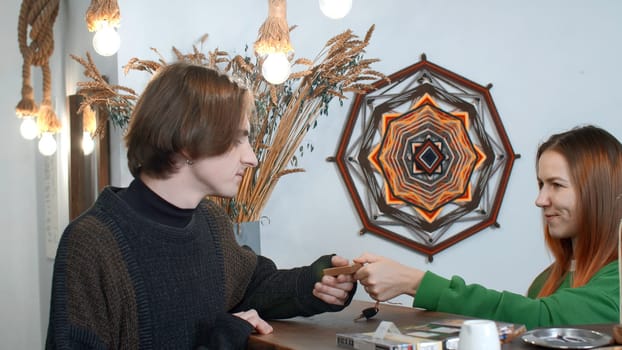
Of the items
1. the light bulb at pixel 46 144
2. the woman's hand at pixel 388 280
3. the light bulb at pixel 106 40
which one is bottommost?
the woman's hand at pixel 388 280

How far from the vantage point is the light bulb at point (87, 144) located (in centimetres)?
327

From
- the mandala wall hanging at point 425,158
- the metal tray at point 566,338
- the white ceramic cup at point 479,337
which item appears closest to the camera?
the white ceramic cup at point 479,337

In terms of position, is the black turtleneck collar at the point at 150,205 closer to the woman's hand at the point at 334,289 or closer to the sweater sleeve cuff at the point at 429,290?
the woman's hand at the point at 334,289

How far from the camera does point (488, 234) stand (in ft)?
11.2

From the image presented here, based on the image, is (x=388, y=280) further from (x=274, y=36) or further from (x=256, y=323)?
(x=274, y=36)

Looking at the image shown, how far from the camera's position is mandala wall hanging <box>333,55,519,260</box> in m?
3.40

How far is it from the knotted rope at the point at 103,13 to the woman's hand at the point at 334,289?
126cm

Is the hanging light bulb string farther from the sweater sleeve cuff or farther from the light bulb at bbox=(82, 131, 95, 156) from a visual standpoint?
the sweater sleeve cuff

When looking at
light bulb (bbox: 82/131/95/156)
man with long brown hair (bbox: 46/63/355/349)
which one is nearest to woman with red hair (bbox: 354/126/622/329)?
man with long brown hair (bbox: 46/63/355/349)

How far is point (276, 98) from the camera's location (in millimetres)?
2846

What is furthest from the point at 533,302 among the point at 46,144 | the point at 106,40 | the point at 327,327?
the point at 46,144

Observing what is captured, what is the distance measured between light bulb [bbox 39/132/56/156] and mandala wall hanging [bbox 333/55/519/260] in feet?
4.10

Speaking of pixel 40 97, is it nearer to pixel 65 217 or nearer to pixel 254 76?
pixel 65 217

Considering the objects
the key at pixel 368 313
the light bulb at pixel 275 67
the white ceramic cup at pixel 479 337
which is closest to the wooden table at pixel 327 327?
the key at pixel 368 313
